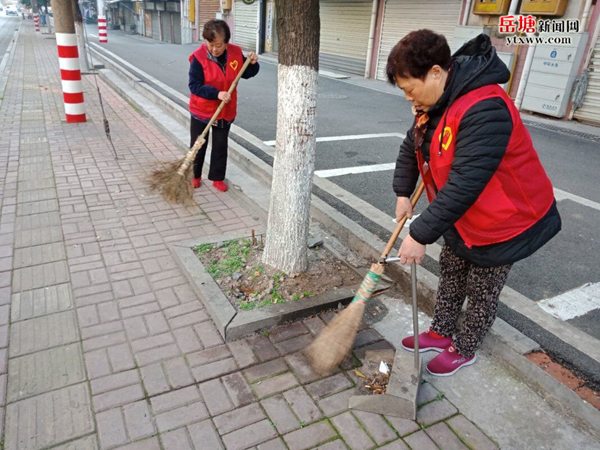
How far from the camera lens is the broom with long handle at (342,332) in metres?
2.37

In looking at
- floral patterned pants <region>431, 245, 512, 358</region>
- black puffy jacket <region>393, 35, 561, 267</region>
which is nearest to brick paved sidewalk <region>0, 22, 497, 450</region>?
floral patterned pants <region>431, 245, 512, 358</region>

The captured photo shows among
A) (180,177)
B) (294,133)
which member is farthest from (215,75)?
(294,133)

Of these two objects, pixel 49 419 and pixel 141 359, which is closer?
pixel 49 419

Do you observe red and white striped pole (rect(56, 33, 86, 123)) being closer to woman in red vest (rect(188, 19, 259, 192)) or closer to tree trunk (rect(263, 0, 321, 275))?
woman in red vest (rect(188, 19, 259, 192))

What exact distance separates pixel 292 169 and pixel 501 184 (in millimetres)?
1504

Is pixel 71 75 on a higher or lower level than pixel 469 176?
lower

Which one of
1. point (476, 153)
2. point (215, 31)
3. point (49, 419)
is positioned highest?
point (215, 31)

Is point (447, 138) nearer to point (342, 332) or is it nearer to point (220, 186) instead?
point (342, 332)

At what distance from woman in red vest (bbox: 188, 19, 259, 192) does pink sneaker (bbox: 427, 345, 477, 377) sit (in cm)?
298

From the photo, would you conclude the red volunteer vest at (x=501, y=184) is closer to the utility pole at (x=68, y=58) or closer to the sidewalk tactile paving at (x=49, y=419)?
the sidewalk tactile paving at (x=49, y=419)

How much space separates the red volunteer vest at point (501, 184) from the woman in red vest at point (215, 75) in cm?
270

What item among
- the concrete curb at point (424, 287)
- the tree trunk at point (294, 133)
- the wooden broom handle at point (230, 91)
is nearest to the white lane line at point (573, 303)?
the concrete curb at point (424, 287)

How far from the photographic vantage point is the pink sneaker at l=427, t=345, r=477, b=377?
8.87 ft

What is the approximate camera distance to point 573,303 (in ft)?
11.3
